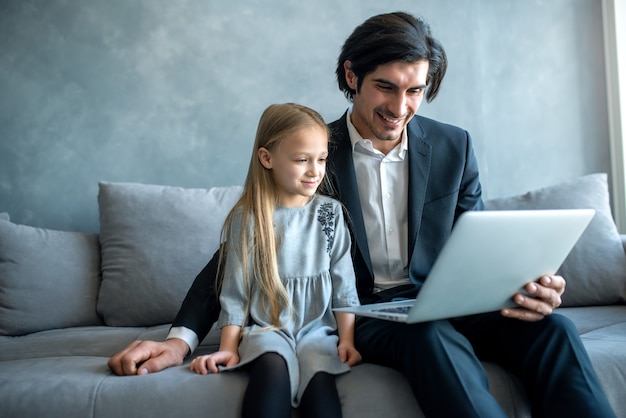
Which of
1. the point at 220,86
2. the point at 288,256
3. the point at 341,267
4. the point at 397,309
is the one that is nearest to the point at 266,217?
the point at 288,256

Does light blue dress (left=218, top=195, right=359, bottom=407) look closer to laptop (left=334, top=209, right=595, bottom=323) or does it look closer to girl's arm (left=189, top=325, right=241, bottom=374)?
girl's arm (left=189, top=325, right=241, bottom=374)

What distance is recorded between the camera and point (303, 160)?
60.9 inches

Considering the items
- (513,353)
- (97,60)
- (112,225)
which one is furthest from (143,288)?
(513,353)

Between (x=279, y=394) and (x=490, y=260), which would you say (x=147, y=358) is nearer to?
(x=279, y=394)

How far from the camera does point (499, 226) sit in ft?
3.60

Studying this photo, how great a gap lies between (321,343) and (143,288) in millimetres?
789

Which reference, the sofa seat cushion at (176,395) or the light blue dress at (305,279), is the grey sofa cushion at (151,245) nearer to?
the light blue dress at (305,279)

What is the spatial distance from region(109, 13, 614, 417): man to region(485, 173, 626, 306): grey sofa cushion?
510 millimetres

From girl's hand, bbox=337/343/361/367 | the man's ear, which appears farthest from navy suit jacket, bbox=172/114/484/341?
girl's hand, bbox=337/343/361/367

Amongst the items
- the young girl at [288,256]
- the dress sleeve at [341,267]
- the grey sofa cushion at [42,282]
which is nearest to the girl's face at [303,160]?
the young girl at [288,256]

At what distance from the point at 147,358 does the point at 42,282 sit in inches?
29.0

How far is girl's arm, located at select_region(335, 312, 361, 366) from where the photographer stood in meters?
1.43

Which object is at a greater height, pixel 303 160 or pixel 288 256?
pixel 303 160

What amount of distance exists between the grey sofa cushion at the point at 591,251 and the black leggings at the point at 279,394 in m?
1.05
